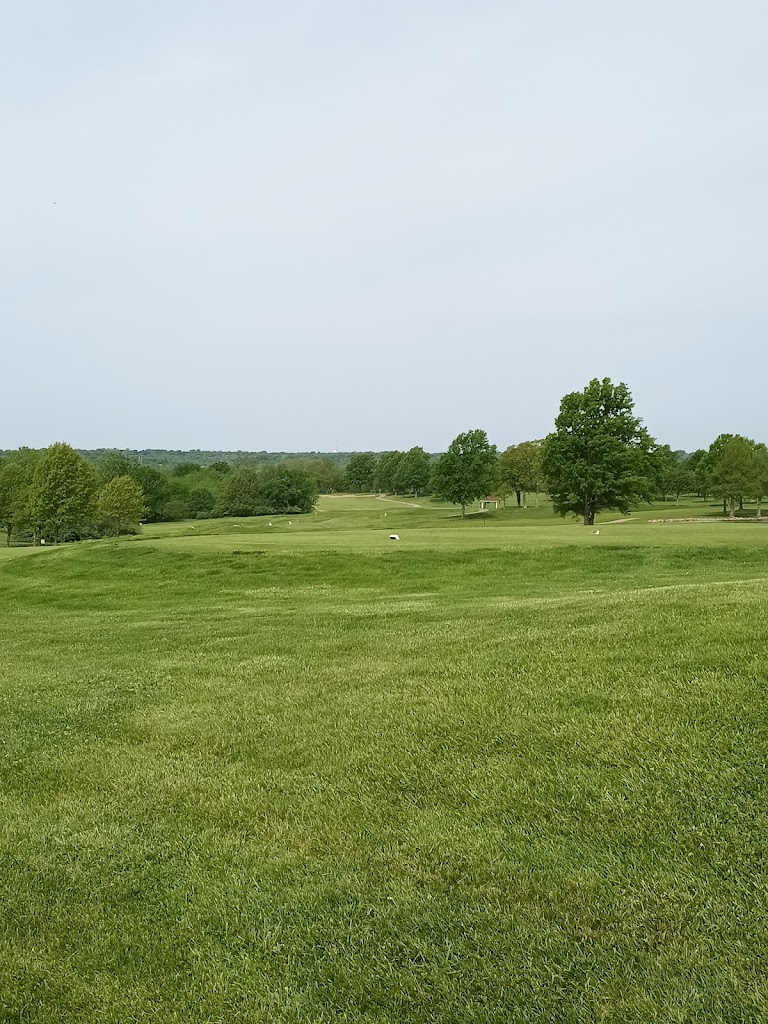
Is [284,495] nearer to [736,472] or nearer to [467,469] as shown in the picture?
[467,469]

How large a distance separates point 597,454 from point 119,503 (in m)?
46.1

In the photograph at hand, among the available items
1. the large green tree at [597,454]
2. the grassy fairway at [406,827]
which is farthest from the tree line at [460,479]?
the grassy fairway at [406,827]

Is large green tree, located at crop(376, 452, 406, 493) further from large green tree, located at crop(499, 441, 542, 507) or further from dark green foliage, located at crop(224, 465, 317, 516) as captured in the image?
large green tree, located at crop(499, 441, 542, 507)

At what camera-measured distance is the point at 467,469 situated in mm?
69375

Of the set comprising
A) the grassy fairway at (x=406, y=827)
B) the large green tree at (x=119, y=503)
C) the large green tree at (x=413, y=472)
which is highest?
the large green tree at (x=413, y=472)

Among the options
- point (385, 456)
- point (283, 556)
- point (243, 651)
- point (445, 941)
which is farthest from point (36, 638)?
point (385, 456)

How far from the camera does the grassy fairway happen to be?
3227 millimetres

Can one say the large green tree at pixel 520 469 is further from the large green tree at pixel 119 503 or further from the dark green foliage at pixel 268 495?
the large green tree at pixel 119 503

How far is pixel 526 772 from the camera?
4.90 metres

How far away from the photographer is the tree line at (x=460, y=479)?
4697 cm

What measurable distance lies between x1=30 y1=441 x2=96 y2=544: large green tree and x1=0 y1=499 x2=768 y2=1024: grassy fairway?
53.0 metres

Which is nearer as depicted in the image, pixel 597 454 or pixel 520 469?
pixel 597 454

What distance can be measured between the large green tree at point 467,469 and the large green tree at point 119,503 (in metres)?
30.7

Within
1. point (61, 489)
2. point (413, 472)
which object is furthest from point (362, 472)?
point (61, 489)
